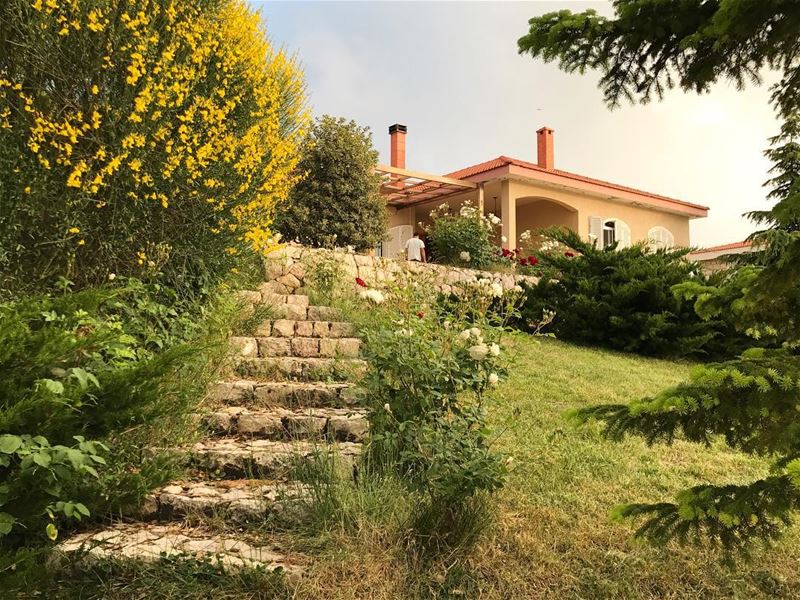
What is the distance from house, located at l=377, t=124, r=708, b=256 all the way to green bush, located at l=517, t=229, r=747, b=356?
678 cm

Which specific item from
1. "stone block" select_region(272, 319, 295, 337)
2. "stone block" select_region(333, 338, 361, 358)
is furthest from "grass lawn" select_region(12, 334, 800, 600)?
"stone block" select_region(272, 319, 295, 337)

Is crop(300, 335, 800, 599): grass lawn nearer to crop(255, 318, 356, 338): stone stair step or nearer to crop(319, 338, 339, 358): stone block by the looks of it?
crop(319, 338, 339, 358): stone block

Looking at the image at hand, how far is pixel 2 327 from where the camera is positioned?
8.64 feet

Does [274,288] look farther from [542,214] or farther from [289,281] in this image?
[542,214]

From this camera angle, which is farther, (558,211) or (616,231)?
(616,231)

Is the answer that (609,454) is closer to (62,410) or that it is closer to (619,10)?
(619,10)

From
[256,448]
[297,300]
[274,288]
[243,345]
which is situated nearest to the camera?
[256,448]

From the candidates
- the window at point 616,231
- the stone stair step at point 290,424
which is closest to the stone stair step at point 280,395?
the stone stair step at point 290,424

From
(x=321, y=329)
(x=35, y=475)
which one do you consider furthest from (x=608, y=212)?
(x=35, y=475)

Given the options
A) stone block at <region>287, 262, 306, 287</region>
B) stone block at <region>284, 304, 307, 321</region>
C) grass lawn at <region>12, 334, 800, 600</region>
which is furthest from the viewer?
stone block at <region>287, 262, 306, 287</region>

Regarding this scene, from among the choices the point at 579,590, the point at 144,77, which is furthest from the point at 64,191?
the point at 579,590

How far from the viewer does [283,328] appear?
21.4 feet

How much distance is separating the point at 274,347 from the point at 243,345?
34 centimetres

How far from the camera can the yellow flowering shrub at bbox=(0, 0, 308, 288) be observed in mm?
4836
